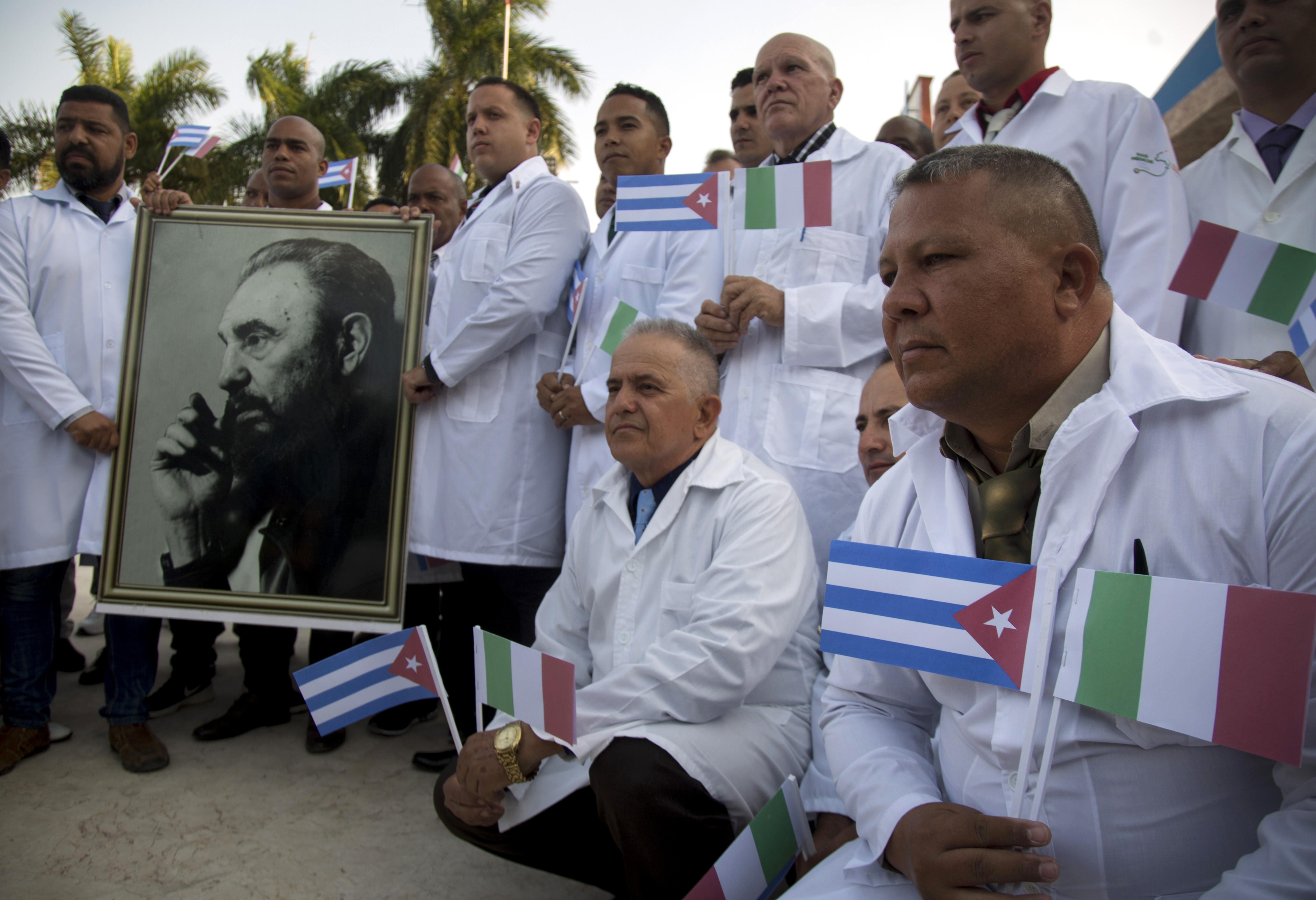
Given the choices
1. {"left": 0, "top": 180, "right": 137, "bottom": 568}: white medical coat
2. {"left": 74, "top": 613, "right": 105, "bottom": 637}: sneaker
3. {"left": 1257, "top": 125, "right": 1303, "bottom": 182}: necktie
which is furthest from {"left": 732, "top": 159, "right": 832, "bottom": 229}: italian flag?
{"left": 74, "top": 613, "right": 105, "bottom": 637}: sneaker

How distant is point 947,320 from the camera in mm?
1387

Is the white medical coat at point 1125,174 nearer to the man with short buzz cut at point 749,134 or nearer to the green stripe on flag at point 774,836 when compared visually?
the man with short buzz cut at point 749,134

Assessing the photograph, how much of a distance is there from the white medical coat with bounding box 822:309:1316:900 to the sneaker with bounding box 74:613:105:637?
19.2 ft

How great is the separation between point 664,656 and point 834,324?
1324mm

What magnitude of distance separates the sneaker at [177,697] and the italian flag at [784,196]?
3.44 metres

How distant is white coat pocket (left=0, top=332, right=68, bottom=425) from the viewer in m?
3.53

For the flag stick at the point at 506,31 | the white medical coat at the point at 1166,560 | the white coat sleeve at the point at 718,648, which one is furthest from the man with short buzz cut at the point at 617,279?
the flag stick at the point at 506,31

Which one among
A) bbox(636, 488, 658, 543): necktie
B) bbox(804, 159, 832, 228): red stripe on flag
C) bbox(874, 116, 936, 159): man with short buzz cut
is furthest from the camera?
bbox(874, 116, 936, 159): man with short buzz cut

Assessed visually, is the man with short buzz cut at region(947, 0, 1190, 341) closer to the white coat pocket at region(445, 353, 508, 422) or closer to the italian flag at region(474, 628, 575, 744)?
the italian flag at region(474, 628, 575, 744)

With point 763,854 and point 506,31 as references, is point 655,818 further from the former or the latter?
point 506,31

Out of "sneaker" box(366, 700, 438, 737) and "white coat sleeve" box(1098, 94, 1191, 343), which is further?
"sneaker" box(366, 700, 438, 737)

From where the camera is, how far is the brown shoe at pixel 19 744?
11.0 feet

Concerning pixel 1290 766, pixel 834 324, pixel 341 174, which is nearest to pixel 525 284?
pixel 834 324

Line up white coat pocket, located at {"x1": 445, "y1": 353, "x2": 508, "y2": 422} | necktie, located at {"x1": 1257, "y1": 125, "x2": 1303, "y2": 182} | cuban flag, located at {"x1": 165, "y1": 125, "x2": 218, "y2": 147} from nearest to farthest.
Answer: necktie, located at {"x1": 1257, "y1": 125, "x2": 1303, "y2": 182} → white coat pocket, located at {"x1": 445, "y1": 353, "x2": 508, "y2": 422} → cuban flag, located at {"x1": 165, "y1": 125, "x2": 218, "y2": 147}
